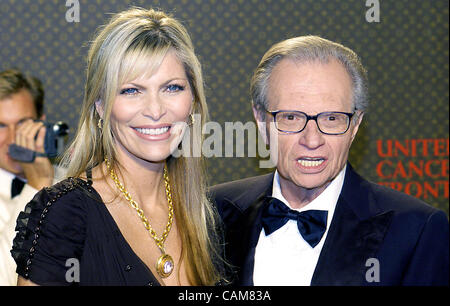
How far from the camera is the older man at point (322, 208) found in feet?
5.96

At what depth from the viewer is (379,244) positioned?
1813 mm

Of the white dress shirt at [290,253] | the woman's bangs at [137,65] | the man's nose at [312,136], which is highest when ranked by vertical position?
the woman's bangs at [137,65]

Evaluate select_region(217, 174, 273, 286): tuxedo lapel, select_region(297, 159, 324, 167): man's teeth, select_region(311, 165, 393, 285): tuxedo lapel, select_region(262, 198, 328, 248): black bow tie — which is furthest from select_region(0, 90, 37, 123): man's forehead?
select_region(311, 165, 393, 285): tuxedo lapel

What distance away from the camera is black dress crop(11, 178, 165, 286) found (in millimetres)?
1648

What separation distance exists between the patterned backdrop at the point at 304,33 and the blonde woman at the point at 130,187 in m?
1.67

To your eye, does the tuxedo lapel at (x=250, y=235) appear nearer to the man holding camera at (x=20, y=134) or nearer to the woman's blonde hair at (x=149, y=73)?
the woman's blonde hair at (x=149, y=73)

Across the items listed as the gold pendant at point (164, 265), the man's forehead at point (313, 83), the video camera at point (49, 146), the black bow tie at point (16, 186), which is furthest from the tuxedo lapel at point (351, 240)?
the black bow tie at point (16, 186)

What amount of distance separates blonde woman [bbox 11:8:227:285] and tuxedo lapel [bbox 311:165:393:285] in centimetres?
42

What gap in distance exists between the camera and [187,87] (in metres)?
2.01

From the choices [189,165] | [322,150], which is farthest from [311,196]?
[189,165]

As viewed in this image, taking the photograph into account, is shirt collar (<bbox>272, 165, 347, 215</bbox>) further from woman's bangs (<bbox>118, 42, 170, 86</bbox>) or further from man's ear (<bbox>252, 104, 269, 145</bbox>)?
woman's bangs (<bbox>118, 42, 170, 86</bbox>)

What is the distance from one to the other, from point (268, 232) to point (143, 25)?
846mm

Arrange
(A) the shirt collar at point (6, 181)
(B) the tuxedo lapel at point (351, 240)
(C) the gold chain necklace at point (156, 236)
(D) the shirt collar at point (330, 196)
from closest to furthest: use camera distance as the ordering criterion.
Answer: (B) the tuxedo lapel at point (351, 240) < (C) the gold chain necklace at point (156, 236) < (D) the shirt collar at point (330, 196) < (A) the shirt collar at point (6, 181)
